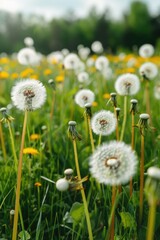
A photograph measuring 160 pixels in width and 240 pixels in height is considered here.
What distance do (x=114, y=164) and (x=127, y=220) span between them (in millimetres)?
453

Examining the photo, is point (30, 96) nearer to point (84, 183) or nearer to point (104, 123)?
point (104, 123)

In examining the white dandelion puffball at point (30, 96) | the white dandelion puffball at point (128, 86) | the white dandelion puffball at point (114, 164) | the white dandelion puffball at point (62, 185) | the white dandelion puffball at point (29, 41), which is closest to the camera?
the white dandelion puffball at point (114, 164)

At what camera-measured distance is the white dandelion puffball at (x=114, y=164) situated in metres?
1.16

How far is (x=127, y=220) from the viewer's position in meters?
1.56

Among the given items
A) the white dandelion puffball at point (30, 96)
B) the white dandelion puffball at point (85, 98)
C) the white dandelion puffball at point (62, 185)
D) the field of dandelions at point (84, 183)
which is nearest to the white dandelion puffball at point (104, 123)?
the field of dandelions at point (84, 183)

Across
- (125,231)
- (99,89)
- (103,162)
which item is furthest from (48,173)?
(99,89)

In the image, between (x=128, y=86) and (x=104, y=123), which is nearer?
(x=104, y=123)

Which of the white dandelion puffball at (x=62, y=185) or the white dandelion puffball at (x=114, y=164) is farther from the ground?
the white dandelion puffball at (x=114, y=164)

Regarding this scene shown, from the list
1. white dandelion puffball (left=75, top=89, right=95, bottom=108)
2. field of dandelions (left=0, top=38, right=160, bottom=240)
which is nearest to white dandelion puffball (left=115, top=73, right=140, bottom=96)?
field of dandelions (left=0, top=38, right=160, bottom=240)

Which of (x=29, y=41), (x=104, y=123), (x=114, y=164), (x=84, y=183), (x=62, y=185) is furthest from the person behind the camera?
(x=29, y=41)

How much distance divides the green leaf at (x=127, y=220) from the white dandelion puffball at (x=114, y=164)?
0.39 meters

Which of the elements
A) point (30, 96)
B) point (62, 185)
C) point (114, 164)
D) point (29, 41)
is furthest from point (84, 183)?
point (29, 41)

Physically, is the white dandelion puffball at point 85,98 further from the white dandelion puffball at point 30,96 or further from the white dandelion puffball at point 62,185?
the white dandelion puffball at point 62,185

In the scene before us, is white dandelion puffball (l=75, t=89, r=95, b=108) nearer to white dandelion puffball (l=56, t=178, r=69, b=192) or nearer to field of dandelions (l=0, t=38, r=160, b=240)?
field of dandelions (l=0, t=38, r=160, b=240)
